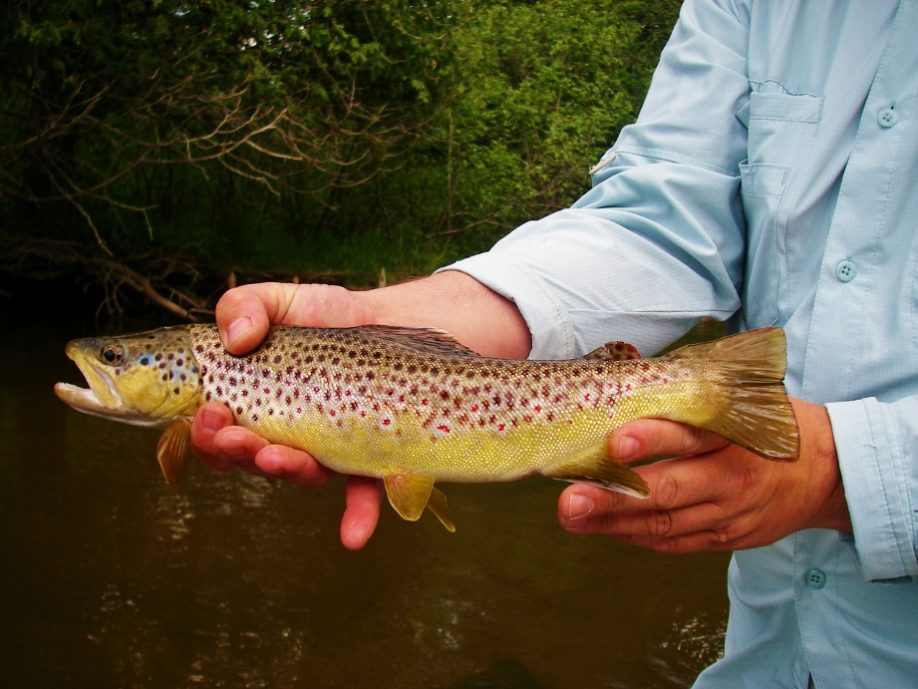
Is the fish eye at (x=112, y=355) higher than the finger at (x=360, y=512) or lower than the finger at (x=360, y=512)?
higher

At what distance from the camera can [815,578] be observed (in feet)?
6.27

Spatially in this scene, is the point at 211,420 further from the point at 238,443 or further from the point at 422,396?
the point at 422,396

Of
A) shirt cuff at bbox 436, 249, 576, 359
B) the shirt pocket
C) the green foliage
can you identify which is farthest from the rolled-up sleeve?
the green foliage

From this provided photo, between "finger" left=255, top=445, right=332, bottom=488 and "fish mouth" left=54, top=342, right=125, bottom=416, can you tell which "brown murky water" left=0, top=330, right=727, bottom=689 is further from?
"finger" left=255, top=445, right=332, bottom=488

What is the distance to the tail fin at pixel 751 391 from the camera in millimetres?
1747

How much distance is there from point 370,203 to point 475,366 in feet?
43.4

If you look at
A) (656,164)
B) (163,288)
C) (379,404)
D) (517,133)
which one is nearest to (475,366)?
(379,404)

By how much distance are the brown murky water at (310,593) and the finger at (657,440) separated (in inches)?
121

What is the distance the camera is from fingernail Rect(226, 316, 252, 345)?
236cm

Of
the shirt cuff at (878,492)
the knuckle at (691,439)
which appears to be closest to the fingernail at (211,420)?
the knuckle at (691,439)

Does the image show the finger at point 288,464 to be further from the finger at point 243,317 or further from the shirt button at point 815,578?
the shirt button at point 815,578

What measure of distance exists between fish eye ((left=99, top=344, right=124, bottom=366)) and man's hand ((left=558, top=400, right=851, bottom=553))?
60.5 inches

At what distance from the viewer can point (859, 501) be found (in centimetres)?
171

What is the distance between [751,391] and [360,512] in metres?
1.04
